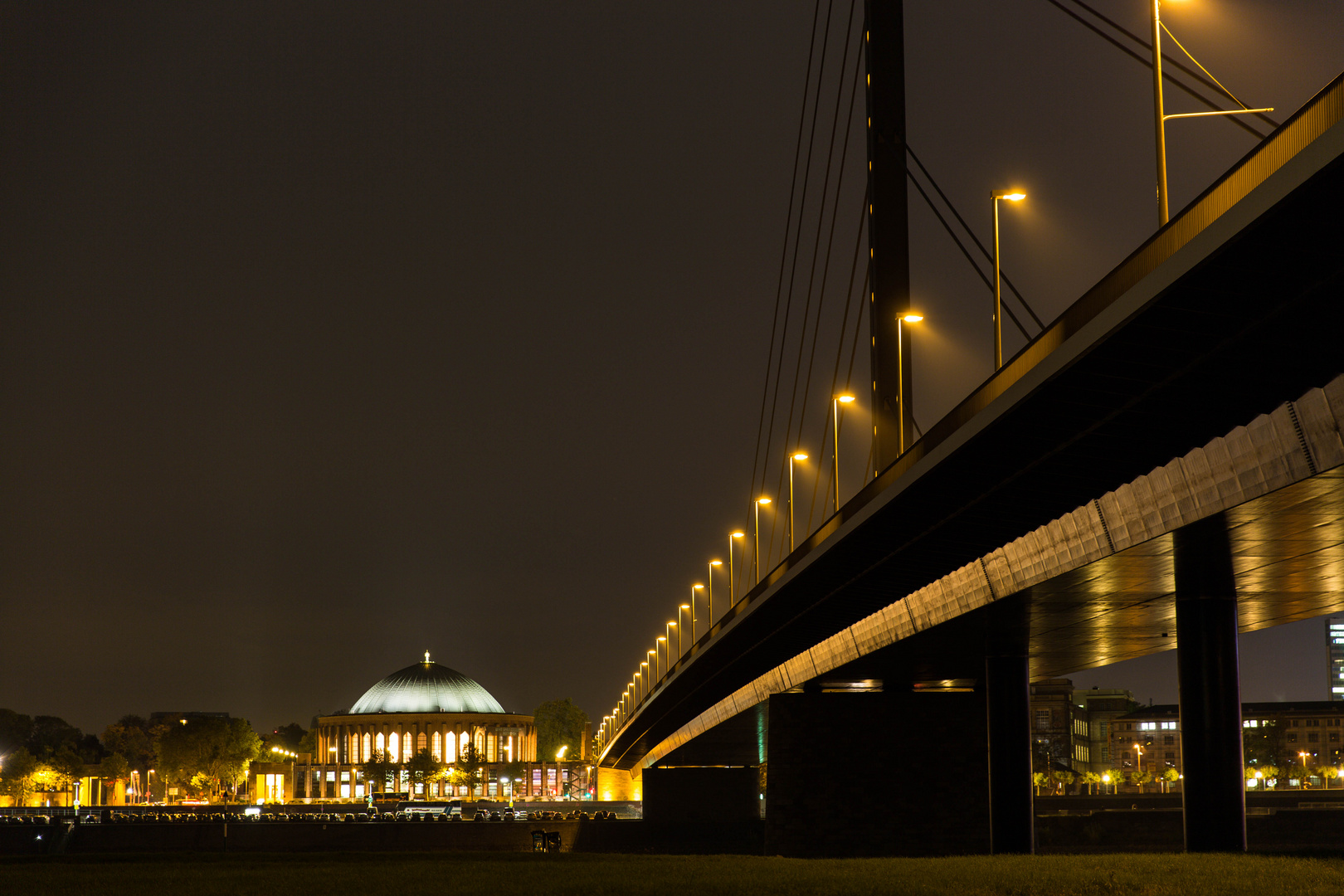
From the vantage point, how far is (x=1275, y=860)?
22.4 m

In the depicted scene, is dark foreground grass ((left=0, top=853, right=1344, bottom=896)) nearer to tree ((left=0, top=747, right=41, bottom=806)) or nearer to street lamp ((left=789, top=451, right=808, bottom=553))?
street lamp ((left=789, top=451, right=808, bottom=553))

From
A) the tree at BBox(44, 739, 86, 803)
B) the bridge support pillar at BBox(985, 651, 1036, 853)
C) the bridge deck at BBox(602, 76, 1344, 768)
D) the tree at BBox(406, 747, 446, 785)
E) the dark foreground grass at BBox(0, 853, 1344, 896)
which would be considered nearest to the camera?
the bridge deck at BBox(602, 76, 1344, 768)

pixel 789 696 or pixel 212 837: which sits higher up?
pixel 789 696

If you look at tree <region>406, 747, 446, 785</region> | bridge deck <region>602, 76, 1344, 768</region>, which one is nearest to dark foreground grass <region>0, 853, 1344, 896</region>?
bridge deck <region>602, 76, 1344, 768</region>

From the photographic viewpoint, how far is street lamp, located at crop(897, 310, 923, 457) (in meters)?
34.4

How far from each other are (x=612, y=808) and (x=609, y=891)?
11746cm

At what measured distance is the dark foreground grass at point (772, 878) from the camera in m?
20.8

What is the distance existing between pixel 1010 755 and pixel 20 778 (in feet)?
558

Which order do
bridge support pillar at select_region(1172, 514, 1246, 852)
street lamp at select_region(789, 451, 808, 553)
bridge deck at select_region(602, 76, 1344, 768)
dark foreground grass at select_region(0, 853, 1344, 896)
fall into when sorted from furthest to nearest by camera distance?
street lamp at select_region(789, 451, 808, 553), bridge support pillar at select_region(1172, 514, 1246, 852), dark foreground grass at select_region(0, 853, 1344, 896), bridge deck at select_region(602, 76, 1344, 768)

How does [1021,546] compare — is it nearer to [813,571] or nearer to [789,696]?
[813,571]

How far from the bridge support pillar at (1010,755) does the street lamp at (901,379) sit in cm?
1168

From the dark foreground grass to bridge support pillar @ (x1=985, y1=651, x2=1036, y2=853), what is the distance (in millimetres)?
11977

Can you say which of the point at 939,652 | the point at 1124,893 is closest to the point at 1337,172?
the point at 1124,893

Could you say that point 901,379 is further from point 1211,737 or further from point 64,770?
point 64,770
